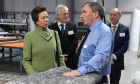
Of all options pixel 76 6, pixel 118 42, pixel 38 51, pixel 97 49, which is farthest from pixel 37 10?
pixel 76 6

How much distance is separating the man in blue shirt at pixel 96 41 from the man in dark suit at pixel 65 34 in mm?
1447

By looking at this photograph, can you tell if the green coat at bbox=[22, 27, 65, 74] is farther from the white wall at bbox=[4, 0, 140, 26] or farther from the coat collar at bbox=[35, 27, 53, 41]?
the white wall at bbox=[4, 0, 140, 26]

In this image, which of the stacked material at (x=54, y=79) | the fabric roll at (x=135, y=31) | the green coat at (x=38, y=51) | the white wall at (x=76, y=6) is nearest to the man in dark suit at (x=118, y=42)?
the green coat at (x=38, y=51)

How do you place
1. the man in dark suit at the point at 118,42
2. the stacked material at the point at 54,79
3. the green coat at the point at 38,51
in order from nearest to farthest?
the stacked material at the point at 54,79, the green coat at the point at 38,51, the man in dark suit at the point at 118,42

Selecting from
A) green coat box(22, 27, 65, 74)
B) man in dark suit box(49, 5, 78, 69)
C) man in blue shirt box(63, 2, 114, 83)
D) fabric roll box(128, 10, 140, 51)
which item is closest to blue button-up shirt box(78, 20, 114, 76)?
man in blue shirt box(63, 2, 114, 83)

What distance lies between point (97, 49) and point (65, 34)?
1.65 metres

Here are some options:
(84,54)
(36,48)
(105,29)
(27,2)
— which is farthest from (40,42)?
(27,2)

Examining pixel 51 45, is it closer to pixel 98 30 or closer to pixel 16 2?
pixel 98 30

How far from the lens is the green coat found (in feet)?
5.28

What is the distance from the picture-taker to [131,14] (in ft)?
31.8

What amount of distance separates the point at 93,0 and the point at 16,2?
45.3ft

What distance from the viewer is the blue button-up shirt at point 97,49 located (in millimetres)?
1035

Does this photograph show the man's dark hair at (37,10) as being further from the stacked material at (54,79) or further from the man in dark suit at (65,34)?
the man in dark suit at (65,34)

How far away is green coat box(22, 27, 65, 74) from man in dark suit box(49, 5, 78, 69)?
1.00 m
